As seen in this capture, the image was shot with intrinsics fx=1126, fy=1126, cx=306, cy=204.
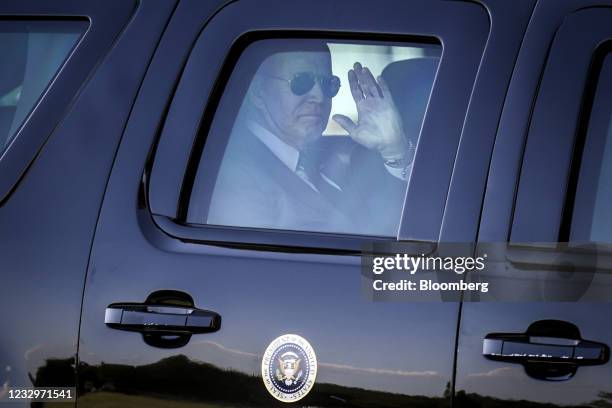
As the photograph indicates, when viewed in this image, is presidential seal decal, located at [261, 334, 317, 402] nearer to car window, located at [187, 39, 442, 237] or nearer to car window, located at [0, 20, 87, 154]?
car window, located at [187, 39, 442, 237]

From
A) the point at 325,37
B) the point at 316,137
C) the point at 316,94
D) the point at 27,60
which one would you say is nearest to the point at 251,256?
the point at 316,137

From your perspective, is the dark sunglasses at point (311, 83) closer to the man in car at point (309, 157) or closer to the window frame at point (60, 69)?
the man in car at point (309, 157)

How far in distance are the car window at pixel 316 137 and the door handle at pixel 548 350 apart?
356 millimetres

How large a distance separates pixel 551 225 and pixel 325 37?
2.29 feet

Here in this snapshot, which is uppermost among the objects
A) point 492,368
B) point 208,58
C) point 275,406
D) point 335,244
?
point 208,58

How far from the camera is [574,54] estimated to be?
2350 mm

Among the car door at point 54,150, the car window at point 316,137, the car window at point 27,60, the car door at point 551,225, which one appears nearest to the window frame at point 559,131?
the car door at point 551,225

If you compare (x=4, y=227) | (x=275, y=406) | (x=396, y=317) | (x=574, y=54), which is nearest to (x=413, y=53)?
(x=574, y=54)

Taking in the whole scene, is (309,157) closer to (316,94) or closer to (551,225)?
(316,94)

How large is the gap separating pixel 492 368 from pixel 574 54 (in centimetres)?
68

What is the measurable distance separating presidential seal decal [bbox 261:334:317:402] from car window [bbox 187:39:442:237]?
28 cm

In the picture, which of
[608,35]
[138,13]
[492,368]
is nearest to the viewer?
[492,368]

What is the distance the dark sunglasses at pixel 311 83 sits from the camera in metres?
2.61

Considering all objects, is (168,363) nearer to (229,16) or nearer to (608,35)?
(229,16)
